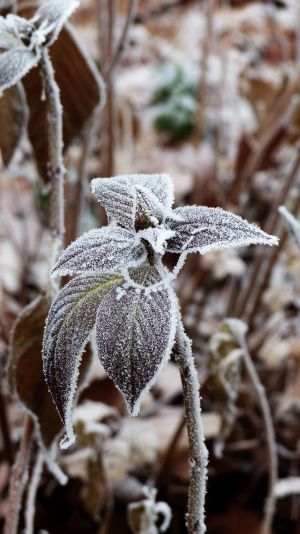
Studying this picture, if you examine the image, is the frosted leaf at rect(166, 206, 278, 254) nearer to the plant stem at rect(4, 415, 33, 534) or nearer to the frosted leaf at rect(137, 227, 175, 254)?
the frosted leaf at rect(137, 227, 175, 254)

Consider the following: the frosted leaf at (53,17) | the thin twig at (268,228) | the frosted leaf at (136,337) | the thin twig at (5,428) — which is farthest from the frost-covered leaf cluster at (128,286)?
the thin twig at (268,228)

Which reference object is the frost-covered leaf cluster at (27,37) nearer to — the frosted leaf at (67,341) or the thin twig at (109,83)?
the frosted leaf at (67,341)

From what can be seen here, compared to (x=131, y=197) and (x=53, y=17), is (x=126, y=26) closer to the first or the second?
(x=53, y=17)

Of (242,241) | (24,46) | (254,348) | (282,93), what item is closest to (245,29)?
(282,93)

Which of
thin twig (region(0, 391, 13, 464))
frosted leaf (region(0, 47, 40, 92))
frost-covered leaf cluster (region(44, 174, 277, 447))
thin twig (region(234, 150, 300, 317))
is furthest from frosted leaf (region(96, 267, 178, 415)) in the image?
thin twig (region(234, 150, 300, 317))

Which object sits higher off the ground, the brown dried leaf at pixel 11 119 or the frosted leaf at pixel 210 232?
the frosted leaf at pixel 210 232
